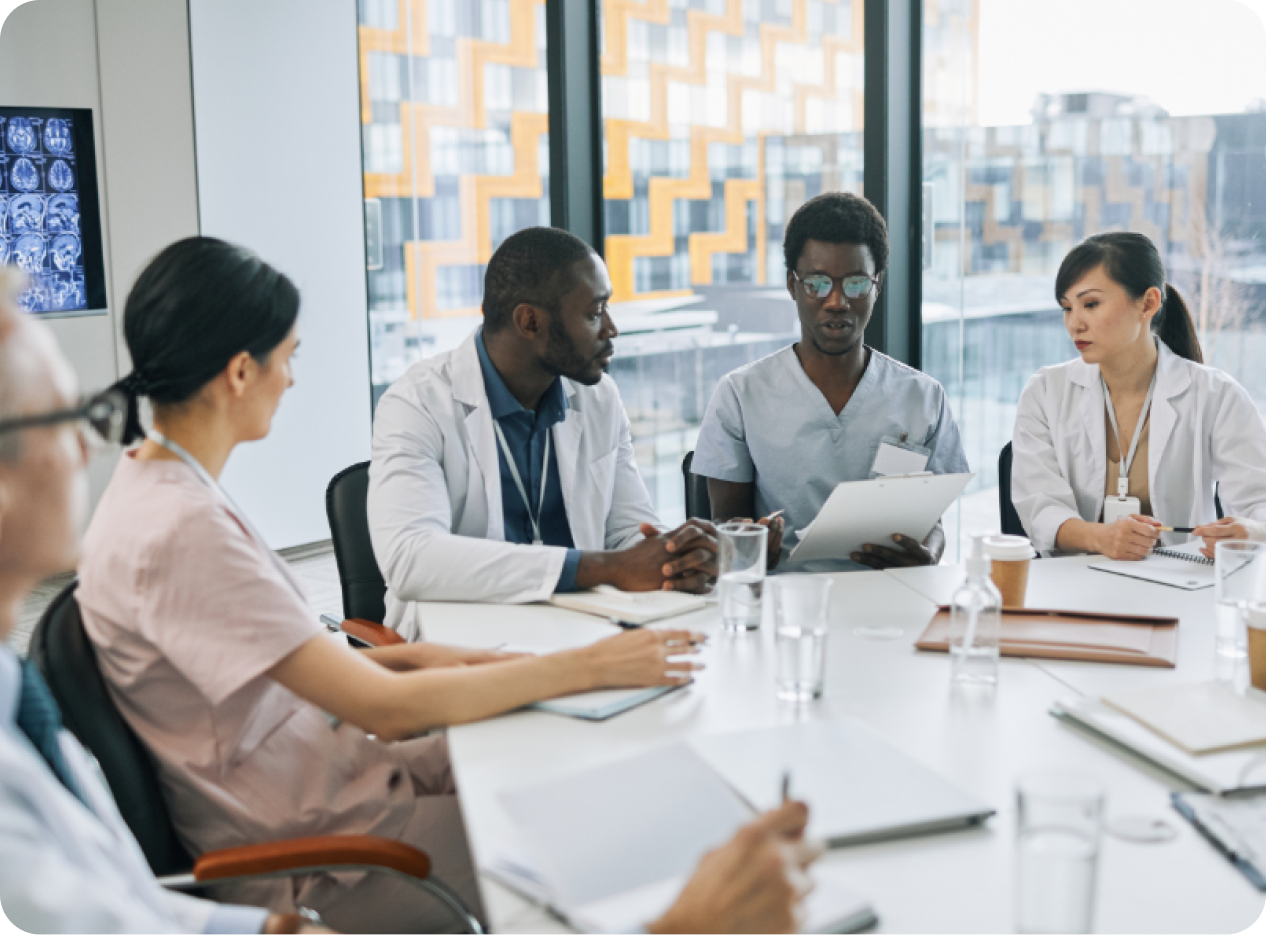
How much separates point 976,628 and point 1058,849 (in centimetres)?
74

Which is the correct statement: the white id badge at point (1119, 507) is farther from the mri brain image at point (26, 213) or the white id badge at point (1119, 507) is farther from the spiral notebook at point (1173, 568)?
the mri brain image at point (26, 213)

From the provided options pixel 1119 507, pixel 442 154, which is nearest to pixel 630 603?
pixel 1119 507

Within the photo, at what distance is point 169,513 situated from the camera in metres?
1.44

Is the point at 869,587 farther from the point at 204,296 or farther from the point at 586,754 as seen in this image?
the point at 204,296

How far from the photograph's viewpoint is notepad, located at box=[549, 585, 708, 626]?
6.34 feet

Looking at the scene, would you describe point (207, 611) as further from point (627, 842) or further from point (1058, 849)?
point (1058, 849)

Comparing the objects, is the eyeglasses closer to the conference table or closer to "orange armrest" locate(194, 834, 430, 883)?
the conference table

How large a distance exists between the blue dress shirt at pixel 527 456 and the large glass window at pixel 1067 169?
5.25 ft

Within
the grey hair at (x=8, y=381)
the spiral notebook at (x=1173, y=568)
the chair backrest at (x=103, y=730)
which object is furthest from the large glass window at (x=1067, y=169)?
the grey hair at (x=8, y=381)

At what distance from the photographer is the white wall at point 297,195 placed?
5.07 meters

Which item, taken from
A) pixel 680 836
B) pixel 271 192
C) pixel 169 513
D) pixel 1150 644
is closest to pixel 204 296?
pixel 169 513

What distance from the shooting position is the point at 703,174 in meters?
4.29

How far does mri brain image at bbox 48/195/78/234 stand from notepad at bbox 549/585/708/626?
158 inches

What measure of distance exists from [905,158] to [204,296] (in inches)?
99.8
